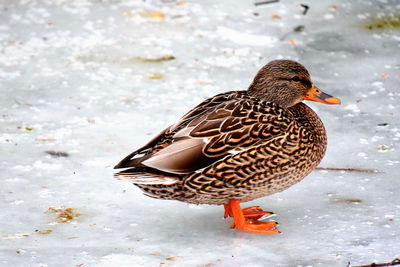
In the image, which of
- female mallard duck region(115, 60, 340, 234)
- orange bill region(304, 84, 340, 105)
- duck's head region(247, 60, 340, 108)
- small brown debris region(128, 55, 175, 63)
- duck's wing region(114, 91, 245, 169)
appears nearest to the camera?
female mallard duck region(115, 60, 340, 234)

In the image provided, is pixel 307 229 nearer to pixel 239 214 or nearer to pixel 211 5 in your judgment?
pixel 239 214

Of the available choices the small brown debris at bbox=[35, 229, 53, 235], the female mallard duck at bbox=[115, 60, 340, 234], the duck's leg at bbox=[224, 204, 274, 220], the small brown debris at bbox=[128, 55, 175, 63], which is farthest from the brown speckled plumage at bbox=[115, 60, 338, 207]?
the small brown debris at bbox=[128, 55, 175, 63]

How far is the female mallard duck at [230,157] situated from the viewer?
143 inches

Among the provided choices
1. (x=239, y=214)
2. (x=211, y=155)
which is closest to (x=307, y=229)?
(x=239, y=214)

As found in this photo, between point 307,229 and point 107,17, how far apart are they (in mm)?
3648

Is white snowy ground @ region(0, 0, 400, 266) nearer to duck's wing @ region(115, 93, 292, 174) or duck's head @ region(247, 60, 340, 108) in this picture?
duck's wing @ region(115, 93, 292, 174)

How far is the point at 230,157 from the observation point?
364 centimetres

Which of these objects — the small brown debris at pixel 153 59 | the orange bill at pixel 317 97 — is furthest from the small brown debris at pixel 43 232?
the small brown debris at pixel 153 59

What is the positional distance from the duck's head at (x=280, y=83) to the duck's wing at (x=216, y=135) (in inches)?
10.9

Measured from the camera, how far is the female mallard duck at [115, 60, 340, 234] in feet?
12.0

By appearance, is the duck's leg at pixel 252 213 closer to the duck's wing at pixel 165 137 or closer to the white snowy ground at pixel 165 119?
the white snowy ground at pixel 165 119

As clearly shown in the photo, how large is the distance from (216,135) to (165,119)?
60.0 inches

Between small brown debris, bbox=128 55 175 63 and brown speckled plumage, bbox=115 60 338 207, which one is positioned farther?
small brown debris, bbox=128 55 175 63

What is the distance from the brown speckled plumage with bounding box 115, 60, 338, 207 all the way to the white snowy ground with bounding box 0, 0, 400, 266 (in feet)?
0.88
